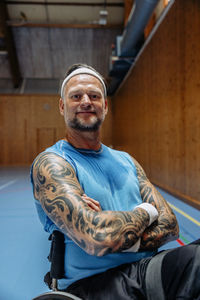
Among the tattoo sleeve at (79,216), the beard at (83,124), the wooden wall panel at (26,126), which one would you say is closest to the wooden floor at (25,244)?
the tattoo sleeve at (79,216)

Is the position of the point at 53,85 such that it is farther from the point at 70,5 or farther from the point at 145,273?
the point at 145,273

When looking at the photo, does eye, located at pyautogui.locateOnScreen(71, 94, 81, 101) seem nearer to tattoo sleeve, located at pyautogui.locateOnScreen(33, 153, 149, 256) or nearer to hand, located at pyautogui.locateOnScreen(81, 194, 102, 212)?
tattoo sleeve, located at pyautogui.locateOnScreen(33, 153, 149, 256)

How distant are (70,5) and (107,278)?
1252 cm

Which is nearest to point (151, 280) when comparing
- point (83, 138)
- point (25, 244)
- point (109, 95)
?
point (83, 138)

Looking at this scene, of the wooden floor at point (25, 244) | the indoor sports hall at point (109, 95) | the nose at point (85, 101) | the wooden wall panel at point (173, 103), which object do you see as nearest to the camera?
the nose at point (85, 101)

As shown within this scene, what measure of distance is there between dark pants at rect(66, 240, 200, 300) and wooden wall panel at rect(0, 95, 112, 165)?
45.0 feet

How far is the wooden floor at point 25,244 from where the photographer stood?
197cm

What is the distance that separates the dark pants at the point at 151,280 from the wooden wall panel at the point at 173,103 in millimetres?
3328

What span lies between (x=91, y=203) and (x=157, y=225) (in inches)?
20.7

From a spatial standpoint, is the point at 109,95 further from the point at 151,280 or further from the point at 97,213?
the point at 151,280

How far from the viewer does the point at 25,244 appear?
2807 millimetres

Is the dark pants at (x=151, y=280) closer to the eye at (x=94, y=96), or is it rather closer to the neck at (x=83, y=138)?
the neck at (x=83, y=138)

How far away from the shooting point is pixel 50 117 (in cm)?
1463

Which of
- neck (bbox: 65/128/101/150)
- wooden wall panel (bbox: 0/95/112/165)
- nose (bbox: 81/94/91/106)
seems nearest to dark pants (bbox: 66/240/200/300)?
neck (bbox: 65/128/101/150)
